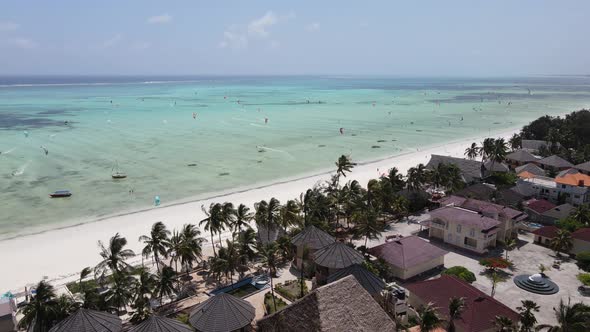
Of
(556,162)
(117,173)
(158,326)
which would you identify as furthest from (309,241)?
(556,162)

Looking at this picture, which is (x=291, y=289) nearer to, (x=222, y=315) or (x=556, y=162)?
(x=222, y=315)

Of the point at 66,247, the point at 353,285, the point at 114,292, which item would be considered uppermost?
the point at 353,285

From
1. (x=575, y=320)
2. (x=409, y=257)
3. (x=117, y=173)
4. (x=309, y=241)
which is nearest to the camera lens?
(x=575, y=320)

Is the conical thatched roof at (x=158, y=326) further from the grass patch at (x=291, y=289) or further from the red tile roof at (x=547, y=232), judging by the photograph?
the red tile roof at (x=547, y=232)

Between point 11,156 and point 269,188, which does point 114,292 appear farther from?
point 11,156

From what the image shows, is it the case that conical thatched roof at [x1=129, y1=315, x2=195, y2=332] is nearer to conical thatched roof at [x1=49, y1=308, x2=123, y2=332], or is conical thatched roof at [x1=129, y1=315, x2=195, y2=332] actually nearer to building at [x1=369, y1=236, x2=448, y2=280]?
conical thatched roof at [x1=49, y1=308, x2=123, y2=332]

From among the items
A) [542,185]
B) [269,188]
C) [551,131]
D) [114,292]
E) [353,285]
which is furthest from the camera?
[551,131]

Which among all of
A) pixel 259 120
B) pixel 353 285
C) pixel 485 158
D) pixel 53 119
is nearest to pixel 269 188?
pixel 485 158
